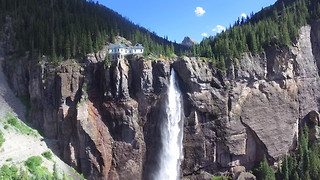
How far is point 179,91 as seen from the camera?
58.0 meters

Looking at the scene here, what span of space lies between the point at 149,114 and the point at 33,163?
2432 cm

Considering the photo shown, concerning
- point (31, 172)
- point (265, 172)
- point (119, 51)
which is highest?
point (119, 51)

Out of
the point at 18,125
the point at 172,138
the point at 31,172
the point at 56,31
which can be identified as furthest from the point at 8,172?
the point at 56,31

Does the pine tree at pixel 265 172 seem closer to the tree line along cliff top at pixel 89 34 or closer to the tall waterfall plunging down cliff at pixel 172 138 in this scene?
the tall waterfall plunging down cliff at pixel 172 138

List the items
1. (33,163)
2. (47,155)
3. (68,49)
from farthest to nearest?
(68,49)
(47,155)
(33,163)

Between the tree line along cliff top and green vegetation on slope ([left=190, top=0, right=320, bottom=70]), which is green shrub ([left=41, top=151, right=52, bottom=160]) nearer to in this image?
the tree line along cliff top

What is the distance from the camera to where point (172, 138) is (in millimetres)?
56688

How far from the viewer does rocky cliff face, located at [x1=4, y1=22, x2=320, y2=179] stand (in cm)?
5419

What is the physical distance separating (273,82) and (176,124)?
25967 mm

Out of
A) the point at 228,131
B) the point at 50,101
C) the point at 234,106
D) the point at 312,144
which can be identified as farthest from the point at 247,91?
the point at 50,101

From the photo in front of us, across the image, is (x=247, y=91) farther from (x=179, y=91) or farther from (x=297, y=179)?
(x=297, y=179)

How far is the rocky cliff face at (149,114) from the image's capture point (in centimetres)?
5419

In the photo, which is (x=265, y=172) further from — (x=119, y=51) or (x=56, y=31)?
(x=56, y=31)

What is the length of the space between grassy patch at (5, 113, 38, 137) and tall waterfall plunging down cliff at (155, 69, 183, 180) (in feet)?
89.7
